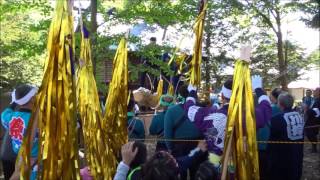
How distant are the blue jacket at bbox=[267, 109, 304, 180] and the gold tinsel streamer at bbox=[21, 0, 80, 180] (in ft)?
9.25

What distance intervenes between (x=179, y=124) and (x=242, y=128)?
4.23ft

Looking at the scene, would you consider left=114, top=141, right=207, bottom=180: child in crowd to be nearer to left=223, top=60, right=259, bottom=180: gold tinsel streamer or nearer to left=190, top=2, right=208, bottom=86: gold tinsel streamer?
left=223, top=60, right=259, bottom=180: gold tinsel streamer

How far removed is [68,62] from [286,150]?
3.12 meters

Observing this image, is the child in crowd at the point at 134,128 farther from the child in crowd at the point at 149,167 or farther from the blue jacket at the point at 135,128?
the child in crowd at the point at 149,167

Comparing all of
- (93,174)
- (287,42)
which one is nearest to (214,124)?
(93,174)

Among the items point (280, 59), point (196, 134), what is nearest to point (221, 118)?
point (196, 134)

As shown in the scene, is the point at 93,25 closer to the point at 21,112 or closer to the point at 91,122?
the point at 91,122

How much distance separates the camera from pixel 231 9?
50.3 ft

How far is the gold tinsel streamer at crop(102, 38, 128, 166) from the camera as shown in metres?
4.78

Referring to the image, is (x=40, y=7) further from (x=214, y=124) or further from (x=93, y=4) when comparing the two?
(x=214, y=124)

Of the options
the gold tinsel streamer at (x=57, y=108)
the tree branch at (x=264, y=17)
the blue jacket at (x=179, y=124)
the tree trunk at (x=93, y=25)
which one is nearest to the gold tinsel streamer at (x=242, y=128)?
the blue jacket at (x=179, y=124)

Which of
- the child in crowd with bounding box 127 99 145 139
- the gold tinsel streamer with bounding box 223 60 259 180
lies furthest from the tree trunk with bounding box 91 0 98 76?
the gold tinsel streamer with bounding box 223 60 259 180

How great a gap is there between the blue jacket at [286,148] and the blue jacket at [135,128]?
1.53 m

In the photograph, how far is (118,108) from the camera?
191 inches
